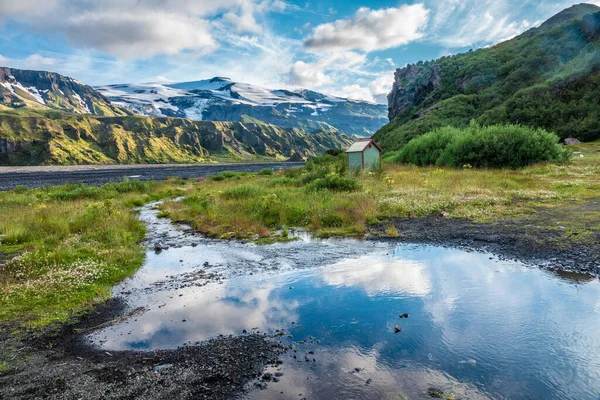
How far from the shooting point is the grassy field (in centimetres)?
955

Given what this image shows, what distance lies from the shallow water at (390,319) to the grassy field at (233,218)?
64.6 inches

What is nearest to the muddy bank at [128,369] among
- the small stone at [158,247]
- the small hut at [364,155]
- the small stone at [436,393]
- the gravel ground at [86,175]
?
the small stone at [436,393]

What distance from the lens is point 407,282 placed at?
9.68 metres

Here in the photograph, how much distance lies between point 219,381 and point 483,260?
922 centimetres

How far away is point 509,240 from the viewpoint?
13.0m

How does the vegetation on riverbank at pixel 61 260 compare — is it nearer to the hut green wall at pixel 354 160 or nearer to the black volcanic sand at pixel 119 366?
the black volcanic sand at pixel 119 366

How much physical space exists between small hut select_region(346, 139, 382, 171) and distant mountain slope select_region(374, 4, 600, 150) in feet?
116

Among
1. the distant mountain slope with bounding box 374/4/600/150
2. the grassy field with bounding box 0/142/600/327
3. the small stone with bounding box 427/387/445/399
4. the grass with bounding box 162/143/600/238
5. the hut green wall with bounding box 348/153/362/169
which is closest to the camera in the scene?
the small stone with bounding box 427/387/445/399

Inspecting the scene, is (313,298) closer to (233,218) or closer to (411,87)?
(233,218)

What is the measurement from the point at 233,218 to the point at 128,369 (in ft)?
43.7

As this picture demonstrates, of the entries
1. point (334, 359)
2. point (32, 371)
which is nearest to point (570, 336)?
point (334, 359)

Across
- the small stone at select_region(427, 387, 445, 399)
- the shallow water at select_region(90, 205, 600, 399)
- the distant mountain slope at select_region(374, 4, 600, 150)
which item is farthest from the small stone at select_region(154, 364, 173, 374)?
the distant mountain slope at select_region(374, 4, 600, 150)

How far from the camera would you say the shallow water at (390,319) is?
544 cm

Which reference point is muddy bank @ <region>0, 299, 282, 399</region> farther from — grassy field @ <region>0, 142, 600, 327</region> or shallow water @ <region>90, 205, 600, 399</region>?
grassy field @ <region>0, 142, 600, 327</region>
